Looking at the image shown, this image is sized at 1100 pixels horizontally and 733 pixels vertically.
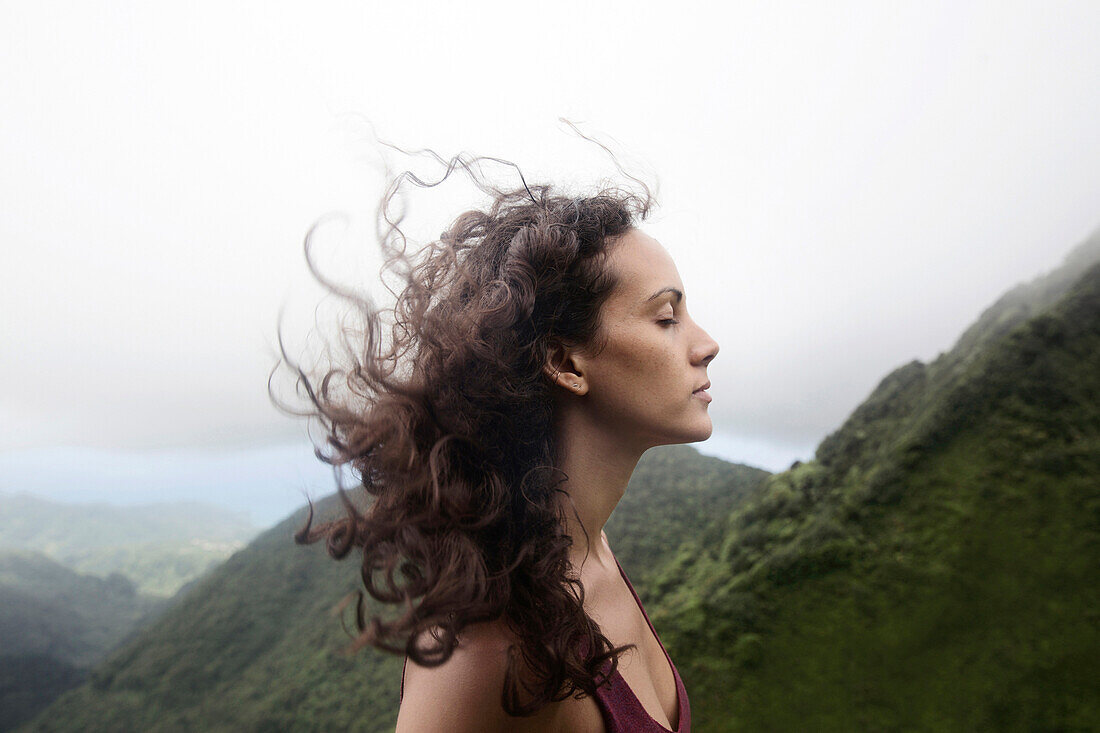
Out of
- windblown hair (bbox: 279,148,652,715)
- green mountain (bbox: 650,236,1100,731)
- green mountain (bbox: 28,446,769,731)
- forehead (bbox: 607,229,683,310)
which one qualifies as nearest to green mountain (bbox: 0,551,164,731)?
green mountain (bbox: 28,446,769,731)

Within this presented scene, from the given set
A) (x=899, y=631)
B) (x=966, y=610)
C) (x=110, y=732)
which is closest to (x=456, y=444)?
(x=899, y=631)

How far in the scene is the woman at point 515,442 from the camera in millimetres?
1169

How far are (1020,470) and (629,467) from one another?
17.5ft

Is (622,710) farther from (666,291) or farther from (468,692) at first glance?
(666,291)

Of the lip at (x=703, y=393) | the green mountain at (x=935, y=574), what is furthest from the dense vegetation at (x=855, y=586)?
the lip at (x=703, y=393)

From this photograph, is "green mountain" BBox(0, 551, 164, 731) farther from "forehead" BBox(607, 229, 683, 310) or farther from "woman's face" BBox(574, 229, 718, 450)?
"forehead" BBox(607, 229, 683, 310)

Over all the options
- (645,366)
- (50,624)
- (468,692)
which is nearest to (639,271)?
(645,366)

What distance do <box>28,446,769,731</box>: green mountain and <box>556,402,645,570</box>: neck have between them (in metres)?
5.05

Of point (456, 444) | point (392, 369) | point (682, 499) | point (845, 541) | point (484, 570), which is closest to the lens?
point (484, 570)

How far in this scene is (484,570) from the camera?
3.93 feet

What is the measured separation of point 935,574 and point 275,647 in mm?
6983

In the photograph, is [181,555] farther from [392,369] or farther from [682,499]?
[392,369]

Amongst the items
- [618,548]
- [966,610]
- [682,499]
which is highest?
[966,610]

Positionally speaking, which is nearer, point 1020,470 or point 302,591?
point 1020,470
